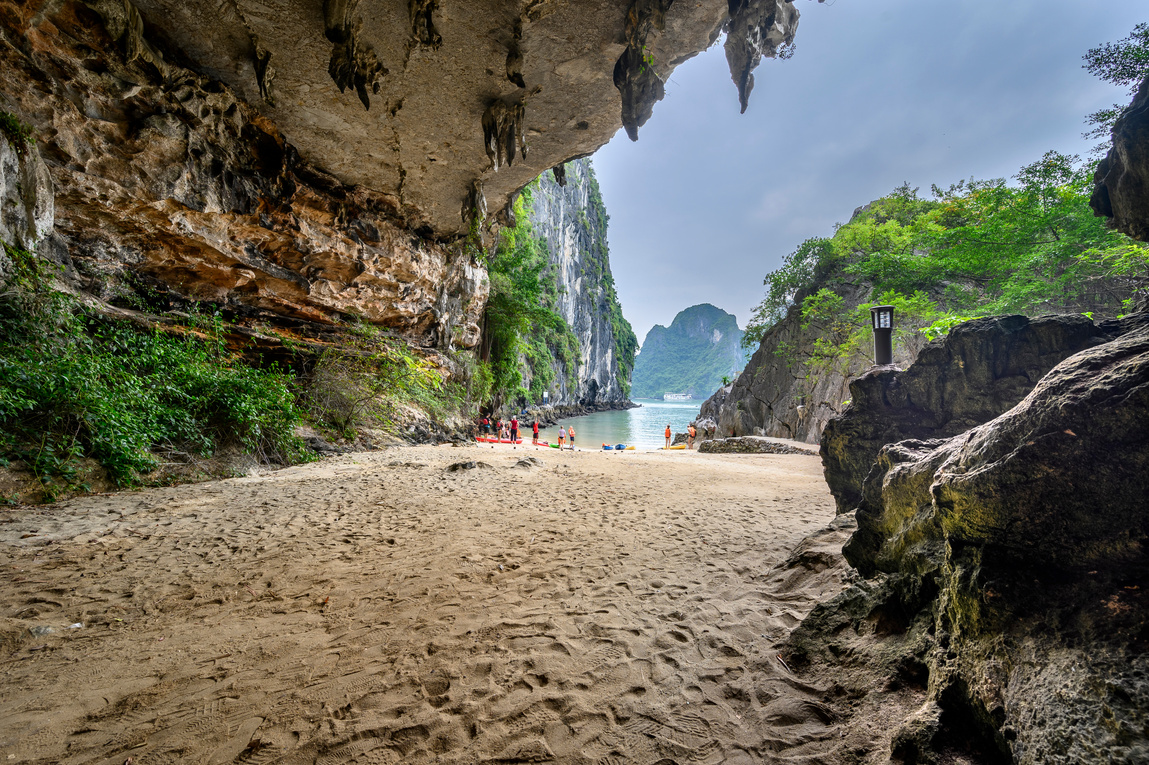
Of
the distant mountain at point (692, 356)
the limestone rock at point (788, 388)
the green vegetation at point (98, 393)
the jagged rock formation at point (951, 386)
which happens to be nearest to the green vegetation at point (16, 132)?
the green vegetation at point (98, 393)

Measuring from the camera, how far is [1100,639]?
1105 millimetres

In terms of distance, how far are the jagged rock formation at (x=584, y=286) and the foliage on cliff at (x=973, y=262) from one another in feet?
54.4

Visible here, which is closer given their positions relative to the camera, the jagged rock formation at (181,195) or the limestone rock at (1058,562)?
the limestone rock at (1058,562)

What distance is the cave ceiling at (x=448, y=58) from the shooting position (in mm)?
5215

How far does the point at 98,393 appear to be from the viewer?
15.1ft

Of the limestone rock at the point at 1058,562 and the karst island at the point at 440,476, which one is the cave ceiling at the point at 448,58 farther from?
the limestone rock at the point at 1058,562

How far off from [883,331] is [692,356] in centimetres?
12126

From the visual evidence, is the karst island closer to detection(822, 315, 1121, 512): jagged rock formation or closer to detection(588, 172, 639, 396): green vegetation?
detection(822, 315, 1121, 512): jagged rock formation

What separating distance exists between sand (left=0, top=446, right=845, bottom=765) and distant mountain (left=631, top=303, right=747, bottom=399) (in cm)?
11192

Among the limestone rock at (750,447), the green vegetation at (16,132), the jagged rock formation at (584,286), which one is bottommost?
the limestone rock at (750,447)

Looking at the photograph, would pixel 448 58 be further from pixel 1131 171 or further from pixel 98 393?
pixel 1131 171

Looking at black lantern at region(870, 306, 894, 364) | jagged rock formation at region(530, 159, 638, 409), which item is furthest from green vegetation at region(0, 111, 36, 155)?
jagged rock formation at region(530, 159, 638, 409)

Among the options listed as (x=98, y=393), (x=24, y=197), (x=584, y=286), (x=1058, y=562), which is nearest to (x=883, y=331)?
(x=1058, y=562)

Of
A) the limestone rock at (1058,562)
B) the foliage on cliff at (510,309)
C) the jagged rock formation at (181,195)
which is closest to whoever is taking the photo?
the limestone rock at (1058,562)
